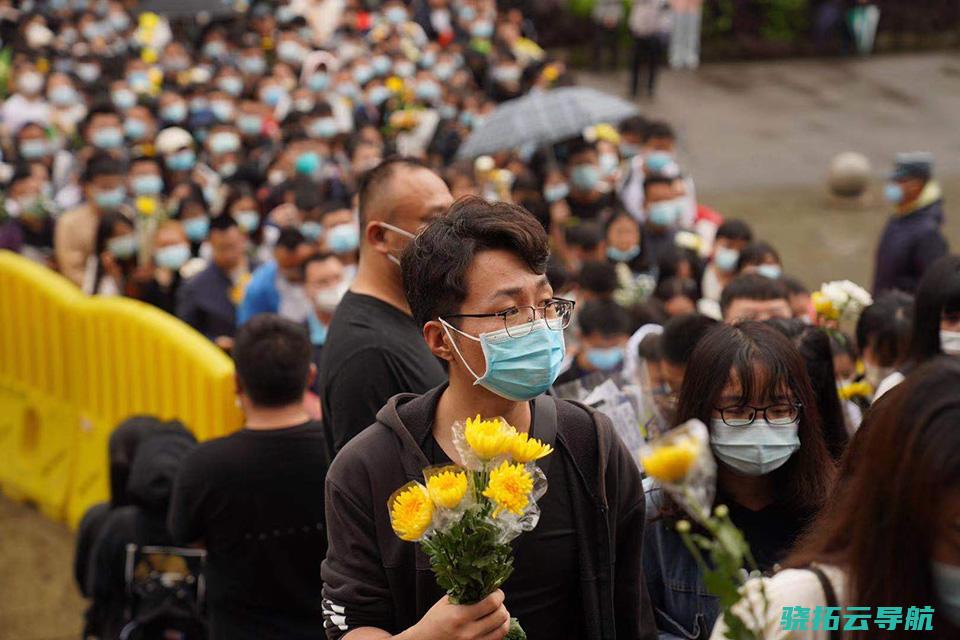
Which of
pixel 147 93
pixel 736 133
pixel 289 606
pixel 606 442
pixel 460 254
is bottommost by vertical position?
pixel 736 133

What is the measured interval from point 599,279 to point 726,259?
1150 mm

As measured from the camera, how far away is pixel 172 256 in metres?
7.79

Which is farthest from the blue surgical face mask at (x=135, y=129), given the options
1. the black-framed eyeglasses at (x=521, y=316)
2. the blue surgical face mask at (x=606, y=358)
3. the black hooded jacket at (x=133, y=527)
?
the black-framed eyeglasses at (x=521, y=316)

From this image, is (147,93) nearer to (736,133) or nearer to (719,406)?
(736,133)

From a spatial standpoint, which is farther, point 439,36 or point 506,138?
point 439,36

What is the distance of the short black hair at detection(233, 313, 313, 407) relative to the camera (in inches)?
167

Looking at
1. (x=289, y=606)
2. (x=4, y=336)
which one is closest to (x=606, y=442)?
(x=289, y=606)

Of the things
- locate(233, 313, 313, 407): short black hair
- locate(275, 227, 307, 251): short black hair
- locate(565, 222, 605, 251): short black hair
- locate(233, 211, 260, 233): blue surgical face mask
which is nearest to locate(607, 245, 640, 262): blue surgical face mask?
locate(565, 222, 605, 251): short black hair

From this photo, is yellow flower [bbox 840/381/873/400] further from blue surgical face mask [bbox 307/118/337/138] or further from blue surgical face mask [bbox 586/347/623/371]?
blue surgical face mask [bbox 307/118/337/138]

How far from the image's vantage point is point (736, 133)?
18.6 meters

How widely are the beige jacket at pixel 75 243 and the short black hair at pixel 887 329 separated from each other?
5.26 m

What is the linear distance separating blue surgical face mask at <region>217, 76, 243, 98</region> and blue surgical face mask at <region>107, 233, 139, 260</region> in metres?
7.21

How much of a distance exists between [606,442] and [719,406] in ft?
1.78

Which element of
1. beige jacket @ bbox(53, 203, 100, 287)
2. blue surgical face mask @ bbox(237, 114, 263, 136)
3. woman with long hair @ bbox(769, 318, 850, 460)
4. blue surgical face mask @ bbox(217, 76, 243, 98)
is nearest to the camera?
woman with long hair @ bbox(769, 318, 850, 460)
